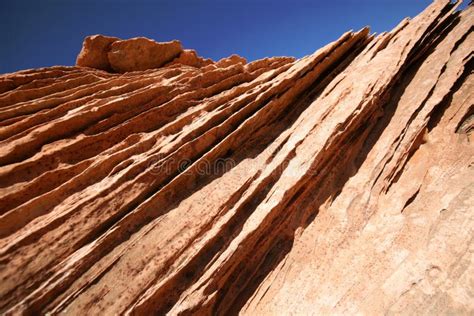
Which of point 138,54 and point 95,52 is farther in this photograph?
point 138,54

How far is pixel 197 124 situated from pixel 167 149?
1.73 metres

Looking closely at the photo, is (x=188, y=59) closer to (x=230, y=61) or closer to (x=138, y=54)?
(x=230, y=61)

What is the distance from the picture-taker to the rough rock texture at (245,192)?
6.42m

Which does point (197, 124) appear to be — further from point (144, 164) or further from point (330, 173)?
point (330, 173)

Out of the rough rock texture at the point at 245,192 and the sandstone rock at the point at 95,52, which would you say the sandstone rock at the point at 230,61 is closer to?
the rough rock texture at the point at 245,192

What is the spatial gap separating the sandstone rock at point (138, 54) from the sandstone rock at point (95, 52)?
1.75ft

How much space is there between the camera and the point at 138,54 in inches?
655

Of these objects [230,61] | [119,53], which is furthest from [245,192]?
[230,61]

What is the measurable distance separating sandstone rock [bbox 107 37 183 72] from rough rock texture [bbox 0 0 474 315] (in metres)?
4.38

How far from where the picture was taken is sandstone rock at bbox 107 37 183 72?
53.0ft

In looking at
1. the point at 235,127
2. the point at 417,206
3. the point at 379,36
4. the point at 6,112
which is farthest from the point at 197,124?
the point at 379,36

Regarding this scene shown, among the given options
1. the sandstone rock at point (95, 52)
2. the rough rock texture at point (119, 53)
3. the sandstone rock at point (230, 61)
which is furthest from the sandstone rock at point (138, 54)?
the sandstone rock at point (230, 61)

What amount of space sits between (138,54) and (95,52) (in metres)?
2.72

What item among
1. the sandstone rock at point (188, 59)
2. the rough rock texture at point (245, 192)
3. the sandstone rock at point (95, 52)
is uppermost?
the sandstone rock at point (188, 59)
